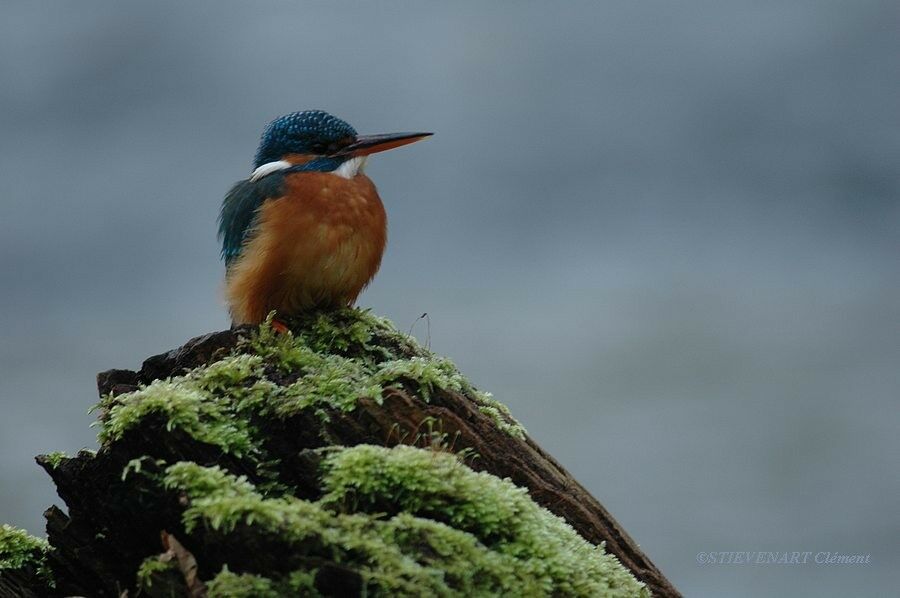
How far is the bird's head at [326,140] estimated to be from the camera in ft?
14.5

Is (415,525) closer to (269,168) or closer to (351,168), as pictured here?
(351,168)

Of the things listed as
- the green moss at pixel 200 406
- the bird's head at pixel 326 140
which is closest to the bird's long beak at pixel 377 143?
the bird's head at pixel 326 140

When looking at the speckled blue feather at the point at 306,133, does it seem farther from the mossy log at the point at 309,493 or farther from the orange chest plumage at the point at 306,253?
the mossy log at the point at 309,493

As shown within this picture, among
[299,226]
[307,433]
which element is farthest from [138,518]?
[299,226]

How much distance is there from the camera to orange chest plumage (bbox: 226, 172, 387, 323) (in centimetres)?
403

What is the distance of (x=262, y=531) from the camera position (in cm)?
236

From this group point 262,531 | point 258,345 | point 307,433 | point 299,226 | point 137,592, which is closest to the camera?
point 262,531

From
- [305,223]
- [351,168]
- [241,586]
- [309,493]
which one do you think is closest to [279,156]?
[351,168]

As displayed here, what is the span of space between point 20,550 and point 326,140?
2.13 m

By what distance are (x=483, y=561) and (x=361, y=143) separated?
241 cm

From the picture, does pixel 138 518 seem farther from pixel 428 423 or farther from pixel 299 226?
pixel 299 226

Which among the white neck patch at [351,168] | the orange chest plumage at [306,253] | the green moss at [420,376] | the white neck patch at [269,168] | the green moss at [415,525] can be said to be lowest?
the green moss at [415,525]

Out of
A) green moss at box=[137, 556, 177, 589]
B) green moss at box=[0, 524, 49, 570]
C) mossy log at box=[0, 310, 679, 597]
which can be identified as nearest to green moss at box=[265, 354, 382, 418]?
mossy log at box=[0, 310, 679, 597]

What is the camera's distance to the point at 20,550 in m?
3.22
